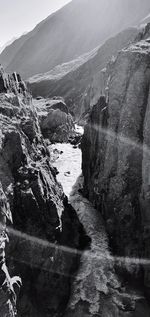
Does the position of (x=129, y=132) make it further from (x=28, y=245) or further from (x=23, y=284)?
(x=23, y=284)

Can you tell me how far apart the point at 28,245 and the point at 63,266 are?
4289mm

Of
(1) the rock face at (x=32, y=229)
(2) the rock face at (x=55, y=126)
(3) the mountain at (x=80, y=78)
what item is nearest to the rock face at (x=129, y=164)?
(1) the rock face at (x=32, y=229)

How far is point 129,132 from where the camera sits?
30.9 m

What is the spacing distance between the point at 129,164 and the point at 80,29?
165027 mm

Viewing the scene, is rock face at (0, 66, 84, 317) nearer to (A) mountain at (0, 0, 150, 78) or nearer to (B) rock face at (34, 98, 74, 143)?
(B) rock face at (34, 98, 74, 143)

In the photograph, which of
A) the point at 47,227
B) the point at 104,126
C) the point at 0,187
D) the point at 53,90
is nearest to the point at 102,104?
the point at 104,126

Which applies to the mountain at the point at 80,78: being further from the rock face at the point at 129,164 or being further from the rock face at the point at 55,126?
the rock face at the point at 129,164

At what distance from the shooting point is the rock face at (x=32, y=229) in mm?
23656

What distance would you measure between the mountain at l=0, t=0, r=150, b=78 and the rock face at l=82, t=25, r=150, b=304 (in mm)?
138105

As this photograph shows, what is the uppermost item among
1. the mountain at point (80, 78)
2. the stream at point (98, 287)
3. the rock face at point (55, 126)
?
the stream at point (98, 287)

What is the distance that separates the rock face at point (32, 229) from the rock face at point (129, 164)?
4612 mm

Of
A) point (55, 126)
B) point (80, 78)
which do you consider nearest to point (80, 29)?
point (80, 78)

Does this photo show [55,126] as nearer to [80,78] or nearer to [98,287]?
[98,287]

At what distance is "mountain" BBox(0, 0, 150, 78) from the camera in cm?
16875
